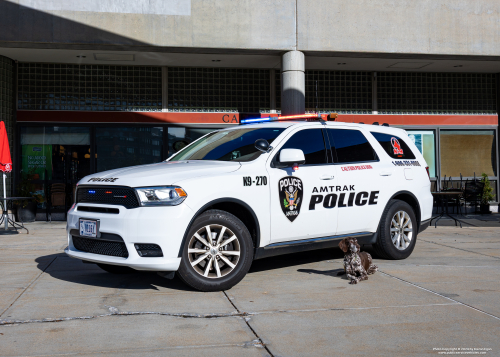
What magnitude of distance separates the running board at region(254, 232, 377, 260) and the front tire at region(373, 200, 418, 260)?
23cm

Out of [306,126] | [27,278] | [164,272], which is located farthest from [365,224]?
[27,278]

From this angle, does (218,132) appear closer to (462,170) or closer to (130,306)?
(130,306)

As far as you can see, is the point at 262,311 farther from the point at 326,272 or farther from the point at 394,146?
the point at 394,146

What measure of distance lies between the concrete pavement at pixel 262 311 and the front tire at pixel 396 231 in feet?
0.55

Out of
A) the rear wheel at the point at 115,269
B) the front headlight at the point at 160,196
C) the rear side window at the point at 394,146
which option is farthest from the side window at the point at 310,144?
the rear wheel at the point at 115,269

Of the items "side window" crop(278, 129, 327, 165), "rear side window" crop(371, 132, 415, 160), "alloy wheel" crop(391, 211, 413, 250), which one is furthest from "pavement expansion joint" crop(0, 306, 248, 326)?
"rear side window" crop(371, 132, 415, 160)

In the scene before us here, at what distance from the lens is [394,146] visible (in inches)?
295

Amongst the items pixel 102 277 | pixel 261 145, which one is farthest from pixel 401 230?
pixel 102 277

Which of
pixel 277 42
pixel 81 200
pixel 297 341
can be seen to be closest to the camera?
pixel 297 341

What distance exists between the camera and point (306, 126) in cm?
650

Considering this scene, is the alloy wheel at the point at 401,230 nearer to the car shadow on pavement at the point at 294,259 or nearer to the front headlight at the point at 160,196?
the car shadow on pavement at the point at 294,259

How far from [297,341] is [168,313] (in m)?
1.26

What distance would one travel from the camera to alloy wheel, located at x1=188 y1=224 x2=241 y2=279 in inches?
207

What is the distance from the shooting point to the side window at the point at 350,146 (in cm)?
668
